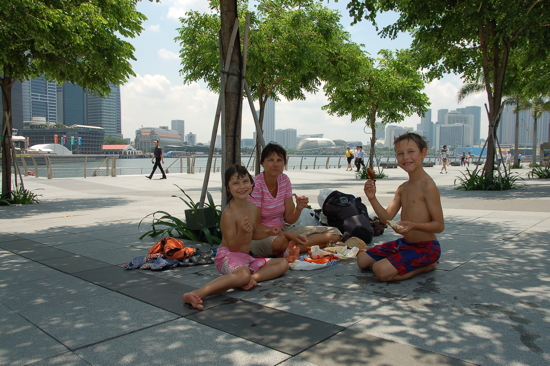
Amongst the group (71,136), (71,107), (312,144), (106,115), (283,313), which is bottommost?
(283,313)

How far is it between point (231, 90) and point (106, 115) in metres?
170

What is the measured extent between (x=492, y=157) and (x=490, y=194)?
1.66 metres

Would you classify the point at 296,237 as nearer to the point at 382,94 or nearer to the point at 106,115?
the point at 382,94

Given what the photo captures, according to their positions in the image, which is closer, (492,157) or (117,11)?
(117,11)

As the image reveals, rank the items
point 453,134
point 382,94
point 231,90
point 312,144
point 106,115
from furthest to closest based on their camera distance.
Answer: point 106,115, point 453,134, point 312,144, point 382,94, point 231,90

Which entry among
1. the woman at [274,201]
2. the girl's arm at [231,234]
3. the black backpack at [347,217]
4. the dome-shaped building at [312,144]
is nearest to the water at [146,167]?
the black backpack at [347,217]

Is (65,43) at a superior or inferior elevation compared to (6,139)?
superior

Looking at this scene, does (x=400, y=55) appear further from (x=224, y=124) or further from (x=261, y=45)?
(x=224, y=124)

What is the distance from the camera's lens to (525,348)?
2.44 metres

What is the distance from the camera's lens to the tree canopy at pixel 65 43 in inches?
314

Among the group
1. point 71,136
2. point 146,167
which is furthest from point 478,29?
point 71,136

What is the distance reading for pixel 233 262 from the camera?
151 inches

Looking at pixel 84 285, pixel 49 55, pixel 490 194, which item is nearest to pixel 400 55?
pixel 490 194

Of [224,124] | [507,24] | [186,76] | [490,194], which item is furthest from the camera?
[186,76]
